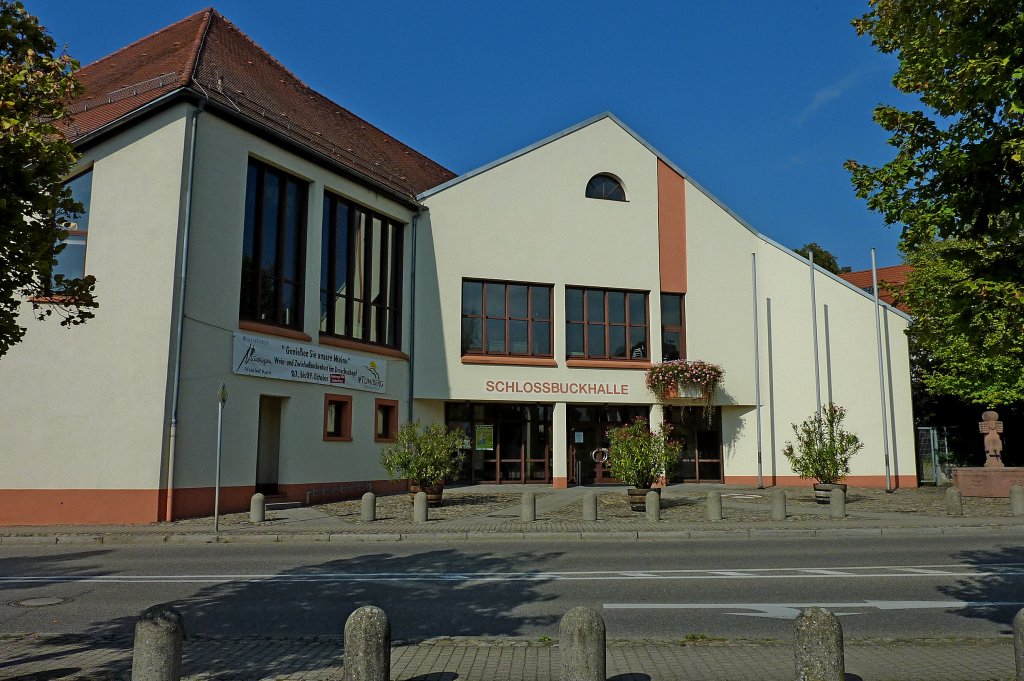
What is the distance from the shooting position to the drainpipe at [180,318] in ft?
53.5

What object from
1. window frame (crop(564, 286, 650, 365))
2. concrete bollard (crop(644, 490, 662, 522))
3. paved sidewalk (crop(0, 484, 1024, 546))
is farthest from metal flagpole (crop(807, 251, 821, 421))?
concrete bollard (crop(644, 490, 662, 522))

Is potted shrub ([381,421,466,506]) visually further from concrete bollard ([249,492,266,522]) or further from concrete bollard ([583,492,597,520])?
concrete bollard ([583,492,597,520])

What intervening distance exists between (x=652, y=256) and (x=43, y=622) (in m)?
22.1

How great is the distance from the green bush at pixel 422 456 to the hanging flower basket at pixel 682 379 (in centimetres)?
898

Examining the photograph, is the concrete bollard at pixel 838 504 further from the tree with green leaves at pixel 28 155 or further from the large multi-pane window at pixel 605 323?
the tree with green leaves at pixel 28 155

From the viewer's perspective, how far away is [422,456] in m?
19.1

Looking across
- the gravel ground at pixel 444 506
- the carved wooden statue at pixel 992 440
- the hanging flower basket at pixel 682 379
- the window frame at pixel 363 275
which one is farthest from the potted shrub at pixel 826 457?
the window frame at pixel 363 275

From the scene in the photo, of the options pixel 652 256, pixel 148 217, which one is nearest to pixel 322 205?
pixel 148 217

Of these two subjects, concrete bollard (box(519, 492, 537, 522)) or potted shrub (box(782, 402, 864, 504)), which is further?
potted shrub (box(782, 402, 864, 504))

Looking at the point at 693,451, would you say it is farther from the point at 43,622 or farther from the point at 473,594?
the point at 43,622

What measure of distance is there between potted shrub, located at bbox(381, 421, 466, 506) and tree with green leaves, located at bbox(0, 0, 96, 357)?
1305 cm

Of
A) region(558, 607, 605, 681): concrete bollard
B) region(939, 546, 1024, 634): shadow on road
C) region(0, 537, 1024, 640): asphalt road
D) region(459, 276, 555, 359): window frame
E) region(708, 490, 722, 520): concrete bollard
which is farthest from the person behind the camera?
region(459, 276, 555, 359): window frame

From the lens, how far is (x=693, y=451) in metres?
28.0

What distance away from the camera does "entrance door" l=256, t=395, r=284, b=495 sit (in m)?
20.2
